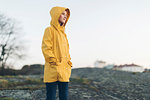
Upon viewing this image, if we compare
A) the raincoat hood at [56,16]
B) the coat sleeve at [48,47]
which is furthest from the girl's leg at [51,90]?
the raincoat hood at [56,16]

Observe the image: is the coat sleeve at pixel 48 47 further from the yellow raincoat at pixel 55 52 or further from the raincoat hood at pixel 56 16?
the raincoat hood at pixel 56 16

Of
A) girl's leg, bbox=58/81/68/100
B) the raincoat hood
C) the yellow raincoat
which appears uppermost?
the raincoat hood

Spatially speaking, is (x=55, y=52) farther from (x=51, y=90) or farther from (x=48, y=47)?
(x=51, y=90)

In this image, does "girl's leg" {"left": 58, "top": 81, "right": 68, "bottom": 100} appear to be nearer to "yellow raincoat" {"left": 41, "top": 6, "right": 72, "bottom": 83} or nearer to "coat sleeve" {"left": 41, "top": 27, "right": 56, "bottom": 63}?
"yellow raincoat" {"left": 41, "top": 6, "right": 72, "bottom": 83}

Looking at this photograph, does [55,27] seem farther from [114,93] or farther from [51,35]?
[114,93]

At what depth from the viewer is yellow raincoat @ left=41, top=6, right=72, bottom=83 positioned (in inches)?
97.7

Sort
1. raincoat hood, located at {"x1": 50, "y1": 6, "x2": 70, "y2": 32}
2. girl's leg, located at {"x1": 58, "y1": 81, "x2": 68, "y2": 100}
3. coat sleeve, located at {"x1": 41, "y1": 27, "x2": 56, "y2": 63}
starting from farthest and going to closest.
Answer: raincoat hood, located at {"x1": 50, "y1": 6, "x2": 70, "y2": 32}
girl's leg, located at {"x1": 58, "y1": 81, "x2": 68, "y2": 100}
coat sleeve, located at {"x1": 41, "y1": 27, "x2": 56, "y2": 63}

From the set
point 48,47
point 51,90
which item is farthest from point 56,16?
point 51,90

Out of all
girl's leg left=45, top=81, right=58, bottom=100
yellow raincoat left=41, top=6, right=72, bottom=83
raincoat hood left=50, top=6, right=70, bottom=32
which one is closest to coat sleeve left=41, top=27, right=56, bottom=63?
yellow raincoat left=41, top=6, right=72, bottom=83

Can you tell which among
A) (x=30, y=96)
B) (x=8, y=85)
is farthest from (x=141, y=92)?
(x=8, y=85)

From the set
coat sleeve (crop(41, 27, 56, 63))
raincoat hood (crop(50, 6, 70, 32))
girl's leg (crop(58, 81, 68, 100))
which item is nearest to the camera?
coat sleeve (crop(41, 27, 56, 63))

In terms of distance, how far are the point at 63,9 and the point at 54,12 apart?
0.20 m

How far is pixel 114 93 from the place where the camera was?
5324 millimetres

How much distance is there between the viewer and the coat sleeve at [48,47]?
2443 mm
